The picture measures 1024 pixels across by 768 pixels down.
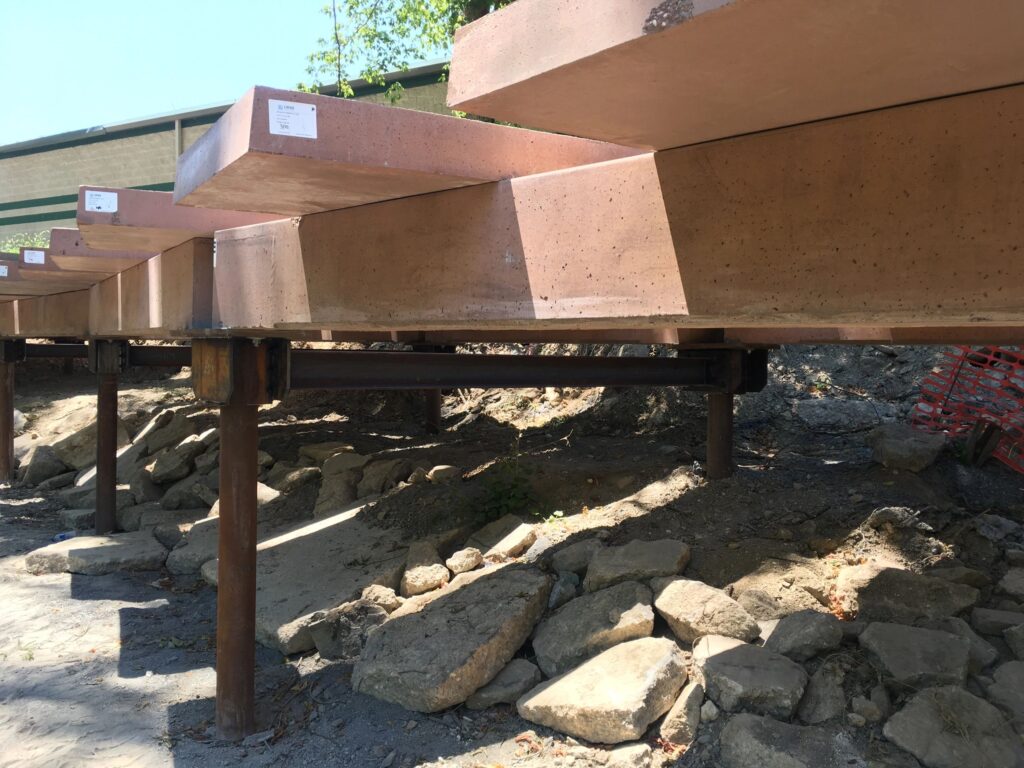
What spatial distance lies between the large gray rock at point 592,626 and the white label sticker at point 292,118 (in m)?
3.51

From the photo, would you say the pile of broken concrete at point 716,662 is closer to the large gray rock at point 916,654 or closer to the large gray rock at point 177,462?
the large gray rock at point 916,654

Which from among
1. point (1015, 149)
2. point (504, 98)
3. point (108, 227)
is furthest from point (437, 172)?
point (108, 227)

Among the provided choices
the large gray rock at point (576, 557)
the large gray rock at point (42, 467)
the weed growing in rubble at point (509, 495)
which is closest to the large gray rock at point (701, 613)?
the large gray rock at point (576, 557)

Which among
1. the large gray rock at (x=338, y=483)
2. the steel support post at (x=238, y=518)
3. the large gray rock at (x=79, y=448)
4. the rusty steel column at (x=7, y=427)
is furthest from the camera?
the large gray rock at (x=79, y=448)

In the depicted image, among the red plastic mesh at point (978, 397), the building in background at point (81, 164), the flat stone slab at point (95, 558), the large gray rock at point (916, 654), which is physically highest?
the building in background at point (81, 164)

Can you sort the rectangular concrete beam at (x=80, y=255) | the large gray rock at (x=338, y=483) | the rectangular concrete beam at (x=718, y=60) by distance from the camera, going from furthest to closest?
the large gray rock at (x=338, y=483) → the rectangular concrete beam at (x=80, y=255) → the rectangular concrete beam at (x=718, y=60)

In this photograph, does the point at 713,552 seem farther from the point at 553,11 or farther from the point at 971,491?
the point at 553,11

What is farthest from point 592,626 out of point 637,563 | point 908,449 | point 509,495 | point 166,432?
point 166,432

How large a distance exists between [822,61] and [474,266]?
1.50m

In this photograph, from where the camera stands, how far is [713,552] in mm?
5570

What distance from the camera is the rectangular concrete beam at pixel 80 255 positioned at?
535cm

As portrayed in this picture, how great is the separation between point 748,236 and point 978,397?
22.0ft

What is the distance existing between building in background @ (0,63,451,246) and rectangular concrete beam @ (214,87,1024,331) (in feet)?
64.8

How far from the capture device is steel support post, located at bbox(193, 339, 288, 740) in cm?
481
